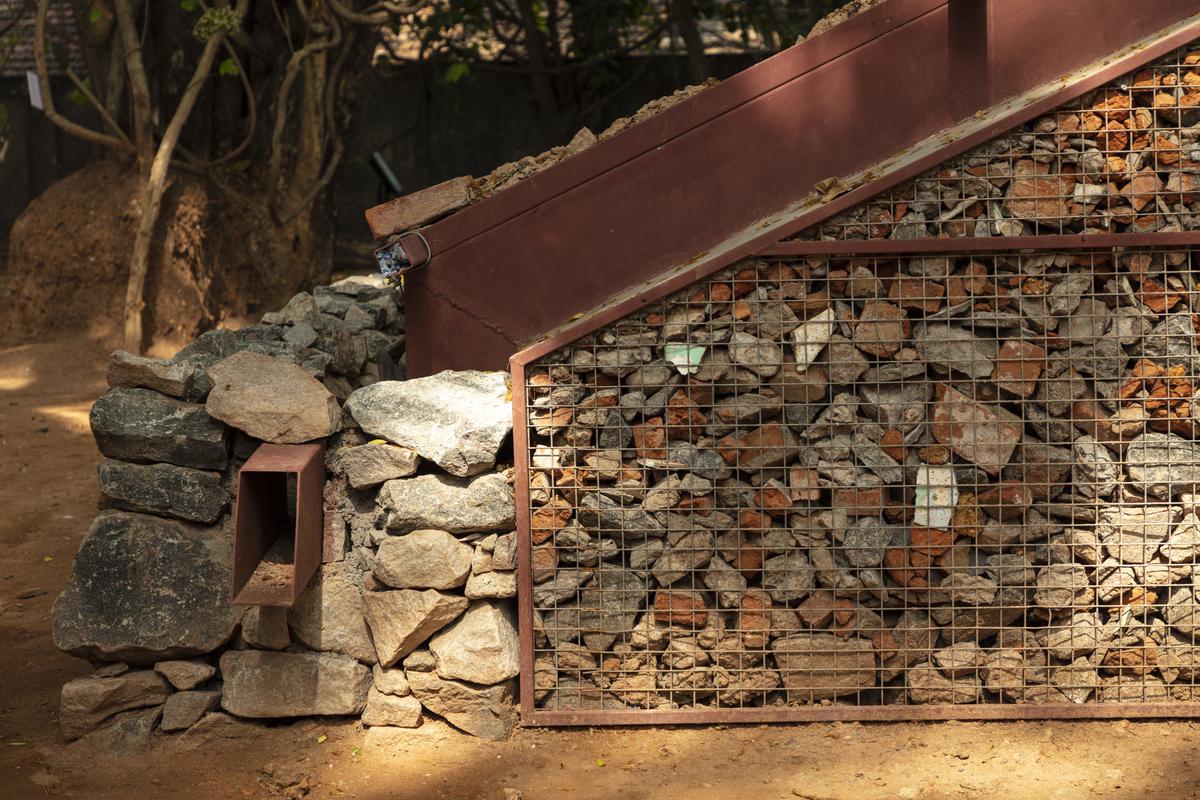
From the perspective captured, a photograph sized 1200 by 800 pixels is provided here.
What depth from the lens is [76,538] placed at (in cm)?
699

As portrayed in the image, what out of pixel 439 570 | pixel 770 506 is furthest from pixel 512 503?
pixel 770 506

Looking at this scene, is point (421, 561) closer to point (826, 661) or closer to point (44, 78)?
point (826, 661)

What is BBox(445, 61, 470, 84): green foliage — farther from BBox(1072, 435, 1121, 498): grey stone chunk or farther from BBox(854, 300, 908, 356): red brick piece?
BBox(1072, 435, 1121, 498): grey stone chunk

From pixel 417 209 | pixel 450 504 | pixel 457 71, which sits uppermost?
pixel 457 71

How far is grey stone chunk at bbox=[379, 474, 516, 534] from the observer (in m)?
4.73

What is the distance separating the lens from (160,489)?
4.82m

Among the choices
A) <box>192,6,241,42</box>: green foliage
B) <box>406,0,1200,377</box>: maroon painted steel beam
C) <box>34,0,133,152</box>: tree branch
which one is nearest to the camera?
<box>406,0,1200,377</box>: maroon painted steel beam

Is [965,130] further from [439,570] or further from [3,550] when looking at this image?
[3,550]

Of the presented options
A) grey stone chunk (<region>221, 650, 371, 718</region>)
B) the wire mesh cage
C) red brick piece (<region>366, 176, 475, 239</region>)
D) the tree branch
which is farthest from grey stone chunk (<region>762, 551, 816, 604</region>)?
the tree branch

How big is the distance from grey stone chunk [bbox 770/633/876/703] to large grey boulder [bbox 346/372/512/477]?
1.32m

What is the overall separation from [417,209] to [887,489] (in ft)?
7.12

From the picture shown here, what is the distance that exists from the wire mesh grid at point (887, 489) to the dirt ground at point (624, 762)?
0.16 metres

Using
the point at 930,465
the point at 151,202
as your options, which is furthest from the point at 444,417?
the point at 151,202

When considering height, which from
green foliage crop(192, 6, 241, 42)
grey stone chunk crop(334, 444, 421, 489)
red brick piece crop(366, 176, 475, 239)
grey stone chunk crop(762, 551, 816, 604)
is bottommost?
grey stone chunk crop(762, 551, 816, 604)
